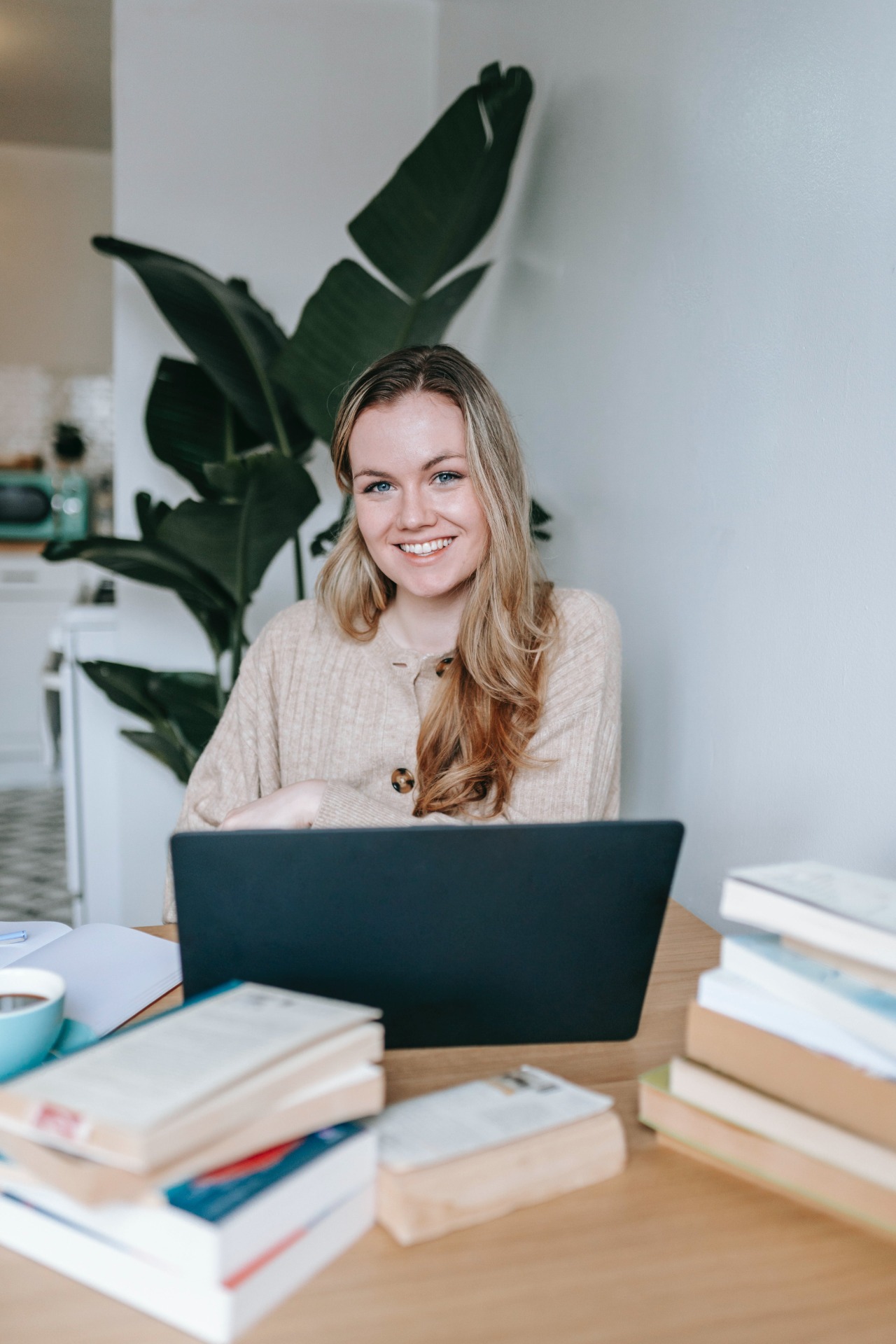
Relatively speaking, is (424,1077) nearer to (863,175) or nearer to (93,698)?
(863,175)

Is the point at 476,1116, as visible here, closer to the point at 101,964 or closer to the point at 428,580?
the point at 101,964

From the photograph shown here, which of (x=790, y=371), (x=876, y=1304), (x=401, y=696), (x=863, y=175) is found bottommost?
(x=876, y=1304)

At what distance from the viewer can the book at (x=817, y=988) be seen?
2.06 ft

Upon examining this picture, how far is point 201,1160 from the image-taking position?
0.53 m

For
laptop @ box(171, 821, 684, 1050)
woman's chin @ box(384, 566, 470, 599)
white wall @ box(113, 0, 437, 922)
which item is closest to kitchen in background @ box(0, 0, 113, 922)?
white wall @ box(113, 0, 437, 922)

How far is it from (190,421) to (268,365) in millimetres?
277

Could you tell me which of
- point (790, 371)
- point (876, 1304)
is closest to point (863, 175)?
point (790, 371)

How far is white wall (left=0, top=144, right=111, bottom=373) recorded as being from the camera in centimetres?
522

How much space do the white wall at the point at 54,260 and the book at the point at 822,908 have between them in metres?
5.39

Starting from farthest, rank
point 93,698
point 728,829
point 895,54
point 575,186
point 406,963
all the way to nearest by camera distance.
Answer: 1. point 93,698
2. point 575,186
3. point 728,829
4. point 895,54
5. point 406,963

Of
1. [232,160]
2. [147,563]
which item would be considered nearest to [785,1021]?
[147,563]

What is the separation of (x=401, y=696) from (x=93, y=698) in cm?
152

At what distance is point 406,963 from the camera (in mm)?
759

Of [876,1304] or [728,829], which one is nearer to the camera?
[876,1304]
